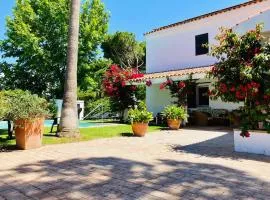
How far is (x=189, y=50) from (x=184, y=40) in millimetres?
834

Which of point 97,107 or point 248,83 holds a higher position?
point 248,83

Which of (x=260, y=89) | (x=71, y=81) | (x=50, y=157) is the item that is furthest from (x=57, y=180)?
(x=71, y=81)

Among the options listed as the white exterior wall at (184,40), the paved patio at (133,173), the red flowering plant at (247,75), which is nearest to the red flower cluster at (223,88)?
the red flowering plant at (247,75)

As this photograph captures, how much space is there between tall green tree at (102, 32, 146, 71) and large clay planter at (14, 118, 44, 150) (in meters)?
28.1

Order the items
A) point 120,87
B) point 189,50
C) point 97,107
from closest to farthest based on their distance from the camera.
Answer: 1. point 120,87
2. point 189,50
3. point 97,107

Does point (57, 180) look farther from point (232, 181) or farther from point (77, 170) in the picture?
point (232, 181)

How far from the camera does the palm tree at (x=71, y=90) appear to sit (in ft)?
41.3

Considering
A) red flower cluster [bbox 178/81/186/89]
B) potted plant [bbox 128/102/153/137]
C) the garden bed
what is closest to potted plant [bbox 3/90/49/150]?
potted plant [bbox 128/102/153/137]

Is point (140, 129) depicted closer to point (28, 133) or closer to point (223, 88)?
point (223, 88)

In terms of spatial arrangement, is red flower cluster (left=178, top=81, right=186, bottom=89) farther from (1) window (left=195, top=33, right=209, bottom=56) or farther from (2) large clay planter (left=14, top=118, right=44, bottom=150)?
(2) large clay planter (left=14, top=118, right=44, bottom=150)

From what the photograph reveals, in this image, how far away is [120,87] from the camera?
69.1 ft

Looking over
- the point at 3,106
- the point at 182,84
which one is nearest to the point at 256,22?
the point at 182,84

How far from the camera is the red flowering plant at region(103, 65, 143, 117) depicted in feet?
68.2

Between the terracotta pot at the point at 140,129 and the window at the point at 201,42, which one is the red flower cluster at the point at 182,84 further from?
the terracotta pot at the point at 140,129
